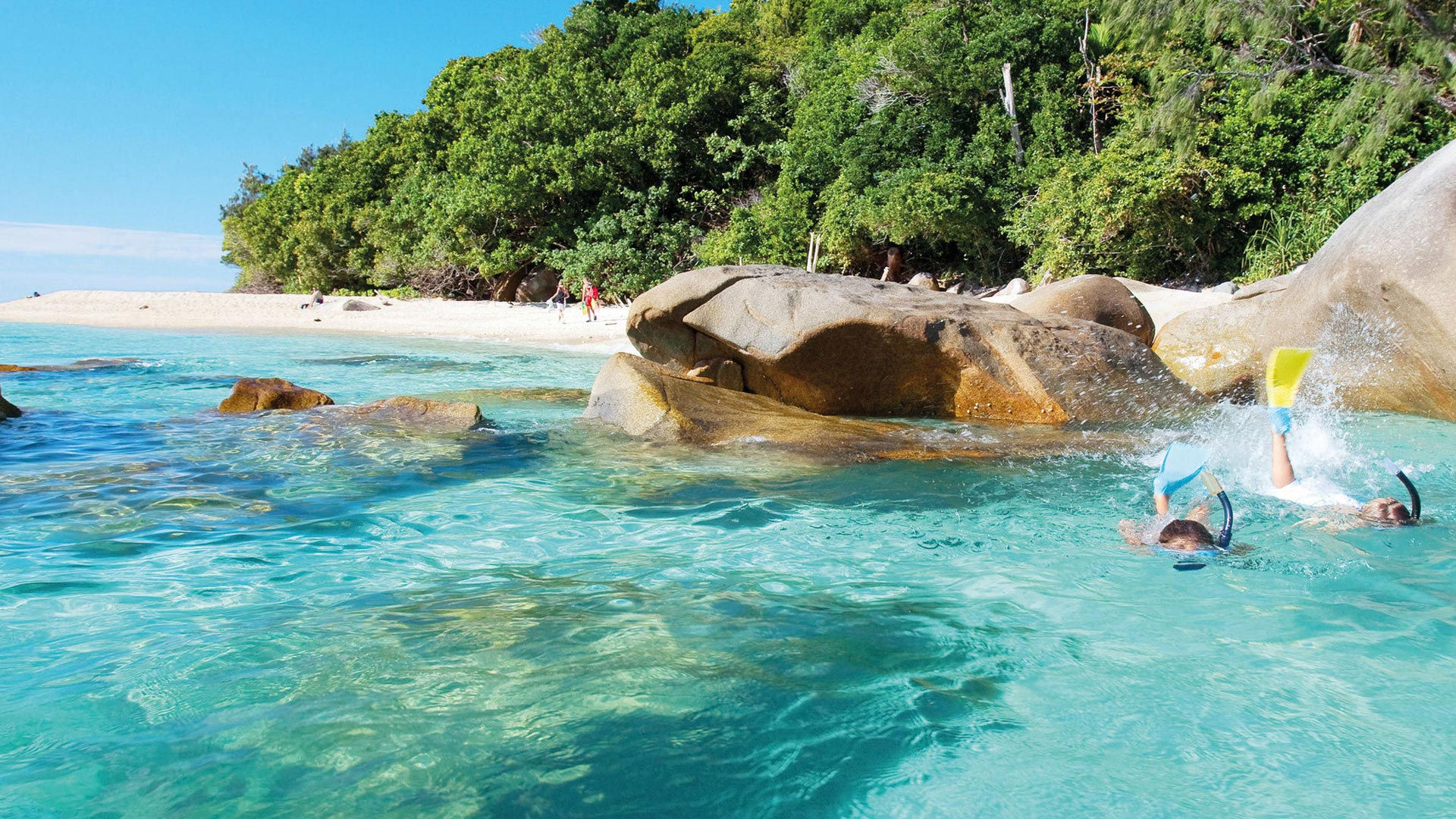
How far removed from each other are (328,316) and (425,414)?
73.1 ft

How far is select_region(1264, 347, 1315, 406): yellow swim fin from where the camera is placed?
4707 mm

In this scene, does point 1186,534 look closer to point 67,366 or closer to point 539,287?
point 67,366

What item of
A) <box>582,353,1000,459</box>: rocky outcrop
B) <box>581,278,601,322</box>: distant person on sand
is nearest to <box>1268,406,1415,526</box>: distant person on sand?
<box>582,353,1000,459</box>: rocky outcrop

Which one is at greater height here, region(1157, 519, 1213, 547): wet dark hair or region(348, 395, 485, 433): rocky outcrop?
region(348, 395, 485, 433): rocky outcrop

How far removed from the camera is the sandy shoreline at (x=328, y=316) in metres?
21.6

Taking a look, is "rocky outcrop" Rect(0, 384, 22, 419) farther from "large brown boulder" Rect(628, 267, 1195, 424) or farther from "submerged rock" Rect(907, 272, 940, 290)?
"submerged rock" Rect(907, 272, 940, 290)

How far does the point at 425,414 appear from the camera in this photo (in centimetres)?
783

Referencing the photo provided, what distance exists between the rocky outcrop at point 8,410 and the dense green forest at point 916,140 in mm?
15886

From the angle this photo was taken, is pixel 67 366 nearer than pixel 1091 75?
Yes

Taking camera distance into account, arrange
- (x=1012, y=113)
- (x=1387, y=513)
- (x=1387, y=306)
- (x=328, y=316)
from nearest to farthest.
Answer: (x=1387, y=513) < (x=1387, y=306) < (x=1012, y=113) < (x=328, y=316)

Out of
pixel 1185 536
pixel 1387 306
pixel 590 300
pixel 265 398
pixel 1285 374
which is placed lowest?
pixel 1185 536

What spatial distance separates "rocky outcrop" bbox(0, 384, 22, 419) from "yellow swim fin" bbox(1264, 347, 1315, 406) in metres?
9.80

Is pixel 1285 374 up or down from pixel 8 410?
up

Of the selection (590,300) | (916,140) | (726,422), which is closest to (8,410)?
(726,422)
